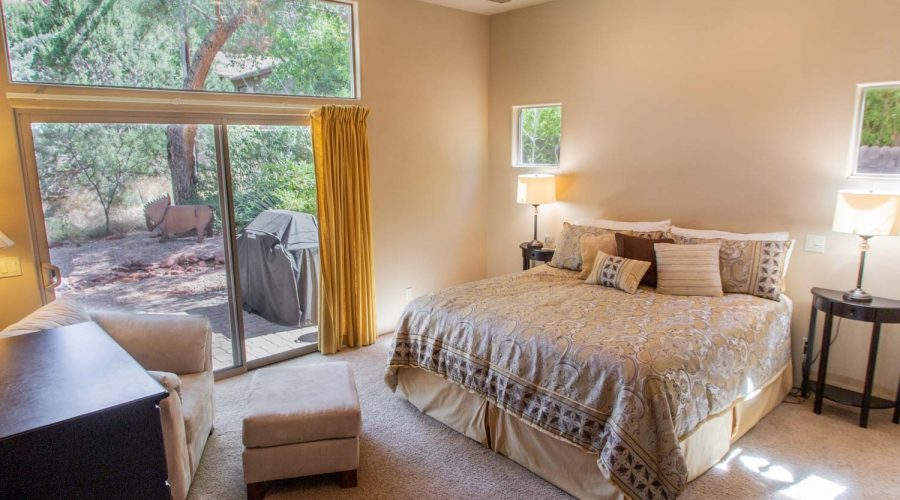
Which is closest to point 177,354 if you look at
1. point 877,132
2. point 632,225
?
point 632,225

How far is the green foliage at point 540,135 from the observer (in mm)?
5113

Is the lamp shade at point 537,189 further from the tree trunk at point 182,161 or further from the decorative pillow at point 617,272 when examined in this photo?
the tree trunk at point 182,161

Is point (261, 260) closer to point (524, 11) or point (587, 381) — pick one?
point (587, 381)

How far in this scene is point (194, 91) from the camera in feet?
11.9

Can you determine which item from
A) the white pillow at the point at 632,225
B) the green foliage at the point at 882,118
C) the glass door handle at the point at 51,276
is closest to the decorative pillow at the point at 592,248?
the white pillow at the point at 632,225

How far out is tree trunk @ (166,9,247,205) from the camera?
3.62 m

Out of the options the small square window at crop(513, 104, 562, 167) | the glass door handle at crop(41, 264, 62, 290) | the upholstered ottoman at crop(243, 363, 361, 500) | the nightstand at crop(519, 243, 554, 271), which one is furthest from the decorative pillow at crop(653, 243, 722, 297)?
the glass door handle at crop(41, 264, 62, 290)

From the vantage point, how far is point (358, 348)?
→ 15.1 feet

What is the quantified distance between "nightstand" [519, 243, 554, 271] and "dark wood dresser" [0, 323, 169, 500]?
361 centimetres

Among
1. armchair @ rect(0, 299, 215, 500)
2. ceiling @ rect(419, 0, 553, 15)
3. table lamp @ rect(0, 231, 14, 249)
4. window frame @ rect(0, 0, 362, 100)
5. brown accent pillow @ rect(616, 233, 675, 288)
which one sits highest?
ceiling @ rect(419, 0, 553, 15)

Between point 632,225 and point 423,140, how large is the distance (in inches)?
79.2

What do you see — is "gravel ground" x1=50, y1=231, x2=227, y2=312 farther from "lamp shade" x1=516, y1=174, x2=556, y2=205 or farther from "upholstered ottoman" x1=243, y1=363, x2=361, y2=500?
"lamp shade" x1=516, y1=174, x2=556, y2=205

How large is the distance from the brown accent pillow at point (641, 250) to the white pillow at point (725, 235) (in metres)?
0.22

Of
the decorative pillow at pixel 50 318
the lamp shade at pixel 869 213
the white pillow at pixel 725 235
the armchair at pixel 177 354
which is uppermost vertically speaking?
the lamp shade at pixel 869 213
